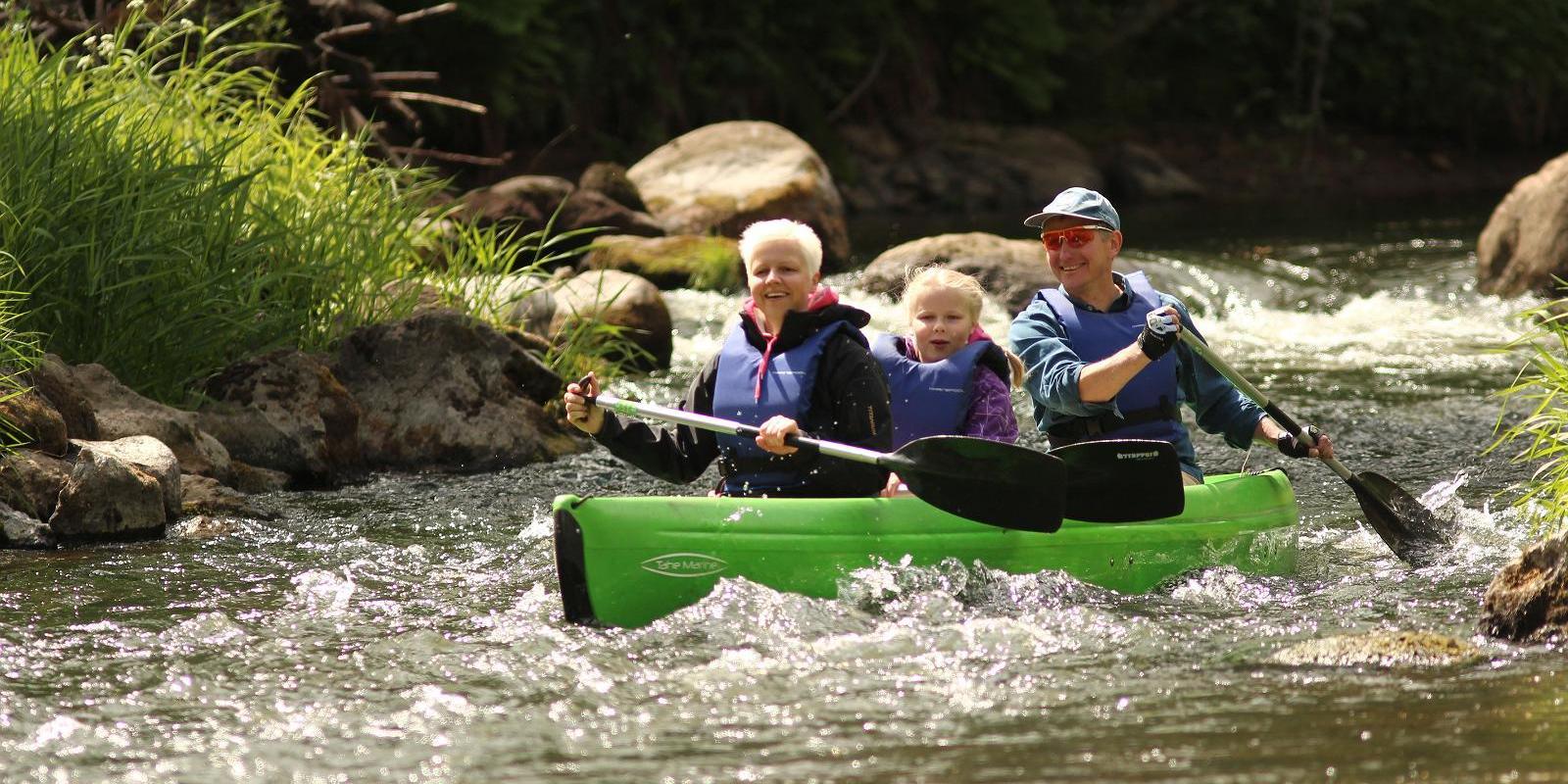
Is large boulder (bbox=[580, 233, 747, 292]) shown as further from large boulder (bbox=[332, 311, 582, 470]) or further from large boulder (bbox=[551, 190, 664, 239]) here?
large boulder (bbox=[332, 311, 582, 470])

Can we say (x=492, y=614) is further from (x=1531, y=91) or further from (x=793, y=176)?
(x=1531, y=91)

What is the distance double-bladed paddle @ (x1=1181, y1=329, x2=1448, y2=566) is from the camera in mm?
5027

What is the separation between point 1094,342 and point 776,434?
3.56ft

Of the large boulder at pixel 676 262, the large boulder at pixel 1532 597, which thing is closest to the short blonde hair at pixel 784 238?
the large boulder at pixel 1532 597

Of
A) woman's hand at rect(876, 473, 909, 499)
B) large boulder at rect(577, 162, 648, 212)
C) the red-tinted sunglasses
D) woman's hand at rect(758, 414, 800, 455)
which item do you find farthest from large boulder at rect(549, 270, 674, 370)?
woman's hand at rect(758, 414, 800, 455)

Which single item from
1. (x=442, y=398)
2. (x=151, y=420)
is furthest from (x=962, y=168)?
(x=151, y=420)

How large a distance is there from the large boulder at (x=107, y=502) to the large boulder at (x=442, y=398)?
1457 millimetres

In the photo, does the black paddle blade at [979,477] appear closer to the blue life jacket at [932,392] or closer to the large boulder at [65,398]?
the blue life jacket at [932,392]

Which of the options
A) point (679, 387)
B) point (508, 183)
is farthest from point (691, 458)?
point (508, 183)

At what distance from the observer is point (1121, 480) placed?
15.0 ft

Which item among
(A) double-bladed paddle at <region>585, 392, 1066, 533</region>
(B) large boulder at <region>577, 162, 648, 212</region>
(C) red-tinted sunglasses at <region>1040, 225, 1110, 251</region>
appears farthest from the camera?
(B) large boulder at <region>577, 162, 648, 212</region>

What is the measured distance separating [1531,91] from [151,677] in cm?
1990

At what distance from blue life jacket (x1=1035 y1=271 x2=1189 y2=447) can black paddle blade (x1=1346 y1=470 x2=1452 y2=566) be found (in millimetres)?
670

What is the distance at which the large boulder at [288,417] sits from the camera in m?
6.54
